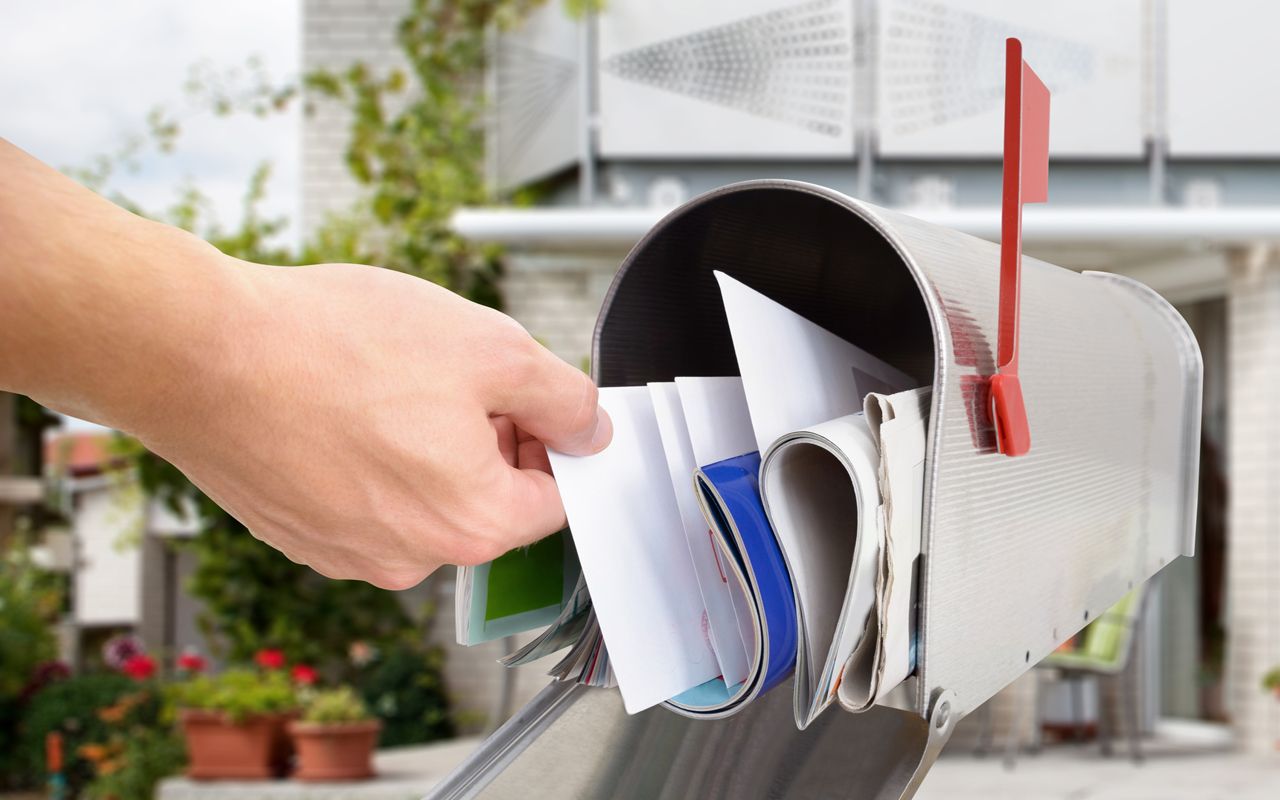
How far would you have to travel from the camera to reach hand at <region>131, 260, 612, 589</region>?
0.64 metres

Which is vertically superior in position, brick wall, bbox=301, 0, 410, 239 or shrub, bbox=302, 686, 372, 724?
brick wall, bbox=301, 0, 410, 239

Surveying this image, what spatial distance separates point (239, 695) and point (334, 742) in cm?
54

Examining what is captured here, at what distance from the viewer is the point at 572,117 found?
242 inches

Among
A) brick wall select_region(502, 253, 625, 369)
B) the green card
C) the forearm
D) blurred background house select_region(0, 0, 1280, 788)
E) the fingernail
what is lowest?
the green card

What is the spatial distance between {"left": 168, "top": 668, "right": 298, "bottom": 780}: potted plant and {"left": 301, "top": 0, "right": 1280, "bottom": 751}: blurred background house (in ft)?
3.72

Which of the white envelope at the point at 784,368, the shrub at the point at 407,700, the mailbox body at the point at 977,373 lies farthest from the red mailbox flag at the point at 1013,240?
the shrub at the point at 407,700

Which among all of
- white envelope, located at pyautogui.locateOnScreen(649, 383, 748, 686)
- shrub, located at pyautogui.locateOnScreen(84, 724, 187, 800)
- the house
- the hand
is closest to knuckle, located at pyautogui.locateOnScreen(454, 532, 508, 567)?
the hand

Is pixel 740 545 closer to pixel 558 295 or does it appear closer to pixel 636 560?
pixel 636 560

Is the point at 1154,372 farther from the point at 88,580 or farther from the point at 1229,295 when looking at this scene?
the point at 88,580

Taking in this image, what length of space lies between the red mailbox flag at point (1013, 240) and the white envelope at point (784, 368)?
12cm

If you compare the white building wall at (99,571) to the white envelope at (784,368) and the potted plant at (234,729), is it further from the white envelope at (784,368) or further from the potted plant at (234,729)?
the white envelope at (784,368)

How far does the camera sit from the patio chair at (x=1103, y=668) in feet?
19.3

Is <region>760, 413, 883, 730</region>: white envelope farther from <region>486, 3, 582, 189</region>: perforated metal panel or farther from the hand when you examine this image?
<region>486, 3, 582, 189</region>: perforated metal panel

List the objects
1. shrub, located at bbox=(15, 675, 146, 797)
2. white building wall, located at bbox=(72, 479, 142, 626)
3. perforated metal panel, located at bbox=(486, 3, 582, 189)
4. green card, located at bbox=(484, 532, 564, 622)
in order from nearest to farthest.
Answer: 1. green card, located at bbox=(484, 532, 564, 622)
2. perforated metal panel, located at bbox=(486, 3, 582, 189)
3. shrub, located at bbox=(15, 675, 146, 797)
4. white building wall, located at bbox=(72, 479, 142, 626)
